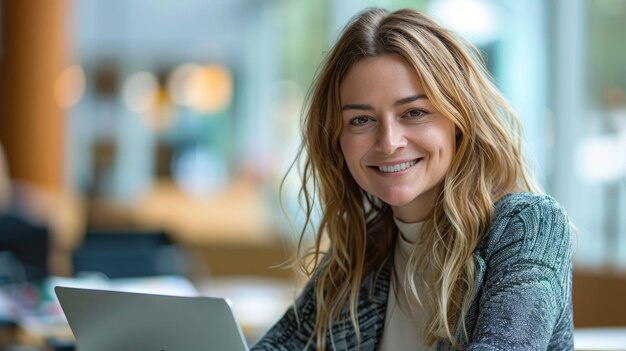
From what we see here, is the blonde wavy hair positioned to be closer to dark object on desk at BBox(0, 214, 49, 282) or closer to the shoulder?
the shoulder

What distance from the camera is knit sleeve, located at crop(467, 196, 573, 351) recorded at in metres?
1.68

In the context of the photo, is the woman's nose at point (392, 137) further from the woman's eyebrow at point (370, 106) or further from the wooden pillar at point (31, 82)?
the wooden pillar at point (31, 82)

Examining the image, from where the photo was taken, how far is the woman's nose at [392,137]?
6.31 ft

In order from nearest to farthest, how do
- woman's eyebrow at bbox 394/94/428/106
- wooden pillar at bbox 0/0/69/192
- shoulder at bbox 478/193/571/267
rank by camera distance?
shoulder at bbox 478/193/571/267
woman's eyebrow at bbox 394/94/428/106
wooden pillar at bbox 0/0/69/192

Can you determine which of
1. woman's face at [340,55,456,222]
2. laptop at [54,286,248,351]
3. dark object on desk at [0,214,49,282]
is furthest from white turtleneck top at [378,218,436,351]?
dark object on desk at [0,214,49,282]

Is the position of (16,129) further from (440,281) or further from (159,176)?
(440,281)

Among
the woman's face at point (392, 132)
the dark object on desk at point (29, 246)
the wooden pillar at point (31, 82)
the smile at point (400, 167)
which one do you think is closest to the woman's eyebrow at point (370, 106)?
the woman's face at point (392, 132)

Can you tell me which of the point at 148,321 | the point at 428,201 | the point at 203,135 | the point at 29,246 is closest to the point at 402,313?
the point at 428,201

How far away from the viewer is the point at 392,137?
1925mm

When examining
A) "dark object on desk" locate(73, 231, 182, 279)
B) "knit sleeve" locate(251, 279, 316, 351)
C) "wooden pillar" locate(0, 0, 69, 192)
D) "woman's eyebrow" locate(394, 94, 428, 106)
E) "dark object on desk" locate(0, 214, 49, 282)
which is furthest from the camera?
"wooden pillar" locate(0, 0, 69, 192)

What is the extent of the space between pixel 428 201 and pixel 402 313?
264mm

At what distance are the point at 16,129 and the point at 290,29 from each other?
326 cm

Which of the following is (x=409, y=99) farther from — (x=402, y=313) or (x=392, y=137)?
(x=402, y=313)

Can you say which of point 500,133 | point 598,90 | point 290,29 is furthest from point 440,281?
point 290,29
